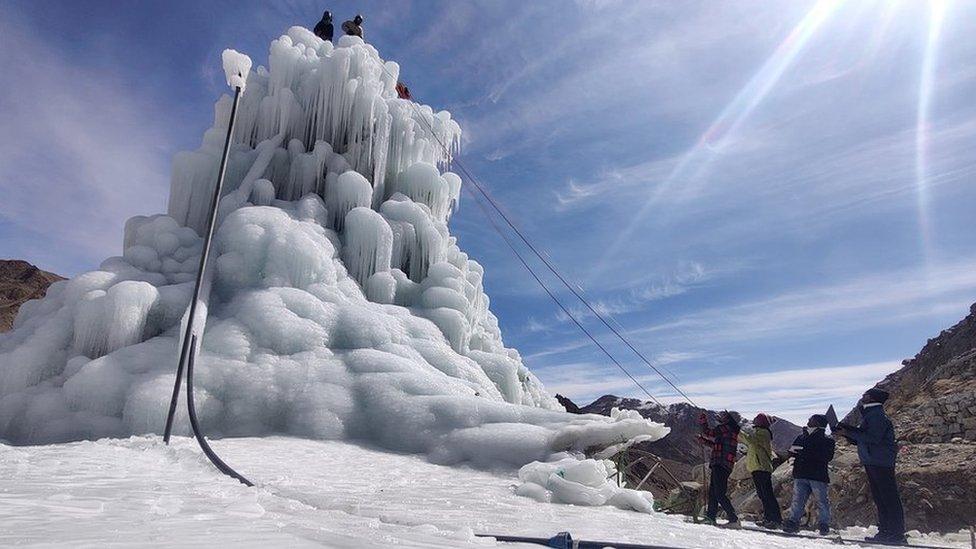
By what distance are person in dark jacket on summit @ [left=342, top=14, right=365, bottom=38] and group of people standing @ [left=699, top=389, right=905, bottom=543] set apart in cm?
1939

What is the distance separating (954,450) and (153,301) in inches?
670

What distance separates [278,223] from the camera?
39.2 feet

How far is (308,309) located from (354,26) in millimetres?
14568

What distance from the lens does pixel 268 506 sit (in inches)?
140

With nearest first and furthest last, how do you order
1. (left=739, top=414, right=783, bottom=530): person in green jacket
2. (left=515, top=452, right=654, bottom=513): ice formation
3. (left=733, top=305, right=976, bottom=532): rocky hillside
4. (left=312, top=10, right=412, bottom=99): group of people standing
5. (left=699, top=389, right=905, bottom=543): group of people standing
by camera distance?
(left=515, top=452, right=654, bottom=513): ice formation
(left=699, top=389, right=905, bottom=543): group of people standing
(left=739, top=414, right=783, bottom=530): person in green jacket
(left=733, top=305, right=976, bottom=532): rocky hillside
(left=312, top=10, right=412, bottom=99): group of people standing

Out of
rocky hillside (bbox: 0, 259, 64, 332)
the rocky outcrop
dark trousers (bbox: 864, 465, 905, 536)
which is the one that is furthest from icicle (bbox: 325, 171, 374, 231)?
rocky hillside (bbox: 0, 259, 64, 332)

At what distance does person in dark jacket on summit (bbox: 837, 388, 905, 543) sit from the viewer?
19.1ft

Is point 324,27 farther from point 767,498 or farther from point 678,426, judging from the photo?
point 678,426

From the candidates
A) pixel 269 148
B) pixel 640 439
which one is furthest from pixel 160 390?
pixel 269 148

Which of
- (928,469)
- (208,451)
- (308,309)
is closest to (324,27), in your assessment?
(308,309)

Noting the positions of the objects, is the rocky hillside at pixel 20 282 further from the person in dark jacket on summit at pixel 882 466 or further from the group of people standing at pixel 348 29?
the person in dark jacket on summit at pixel 882 466

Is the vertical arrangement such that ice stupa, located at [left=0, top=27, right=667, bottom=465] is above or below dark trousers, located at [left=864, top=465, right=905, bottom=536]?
above

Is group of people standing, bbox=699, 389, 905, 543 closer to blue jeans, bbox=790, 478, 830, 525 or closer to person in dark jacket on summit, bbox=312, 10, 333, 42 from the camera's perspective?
blue jeans, bbox=790, 478, 830, 525

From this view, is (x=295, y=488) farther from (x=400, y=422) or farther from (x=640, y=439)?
(x=640, y=439)
